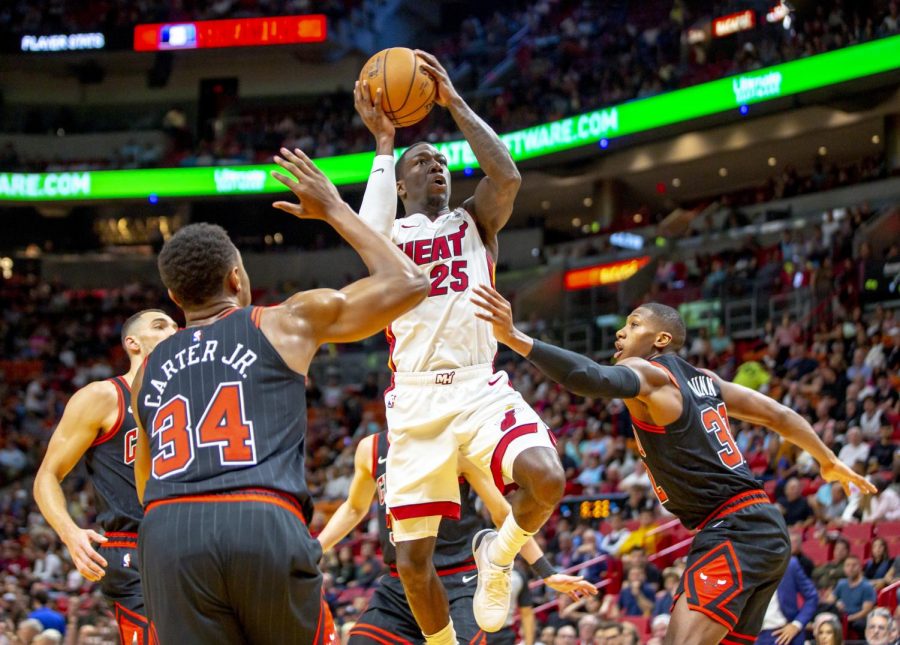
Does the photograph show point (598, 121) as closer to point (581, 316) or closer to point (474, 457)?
point (581, 316)

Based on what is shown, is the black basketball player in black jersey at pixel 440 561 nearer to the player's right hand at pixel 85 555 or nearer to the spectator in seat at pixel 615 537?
the player's right hand at pixel 85 555

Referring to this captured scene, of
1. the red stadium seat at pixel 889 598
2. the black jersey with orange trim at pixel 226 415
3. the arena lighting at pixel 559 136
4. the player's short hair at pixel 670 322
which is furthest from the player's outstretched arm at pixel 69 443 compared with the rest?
the arena lighting at pixel 559 136

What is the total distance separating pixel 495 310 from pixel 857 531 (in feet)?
26.1

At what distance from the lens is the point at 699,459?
6.44m

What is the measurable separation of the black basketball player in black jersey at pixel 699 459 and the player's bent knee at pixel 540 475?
41cm

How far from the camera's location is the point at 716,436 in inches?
257

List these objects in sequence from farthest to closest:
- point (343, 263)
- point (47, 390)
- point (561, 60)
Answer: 1. point (343, 263)
2. point (561, 60)
3. point (47, 390)

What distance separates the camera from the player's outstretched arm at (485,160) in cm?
652

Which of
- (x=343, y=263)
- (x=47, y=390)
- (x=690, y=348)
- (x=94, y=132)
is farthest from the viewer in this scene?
(x=94, y=132)

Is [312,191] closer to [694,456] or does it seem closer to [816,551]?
[694,456]

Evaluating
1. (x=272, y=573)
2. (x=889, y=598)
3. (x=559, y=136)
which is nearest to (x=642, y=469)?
(x=889, y=598)

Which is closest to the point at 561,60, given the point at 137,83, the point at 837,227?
the point at 837,227

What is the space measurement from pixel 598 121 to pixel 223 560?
2414 cm

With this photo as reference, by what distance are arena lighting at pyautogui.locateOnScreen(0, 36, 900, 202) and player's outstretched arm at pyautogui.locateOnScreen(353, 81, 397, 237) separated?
39.2ft
